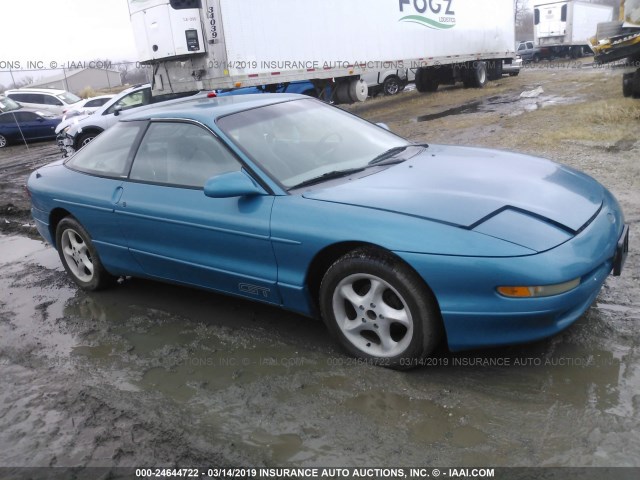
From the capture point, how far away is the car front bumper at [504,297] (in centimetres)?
257

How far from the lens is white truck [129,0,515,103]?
11094mm

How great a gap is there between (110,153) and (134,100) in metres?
Answer: 9.12

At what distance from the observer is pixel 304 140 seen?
377 centimetres

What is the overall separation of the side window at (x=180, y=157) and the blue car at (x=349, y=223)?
0.01 m

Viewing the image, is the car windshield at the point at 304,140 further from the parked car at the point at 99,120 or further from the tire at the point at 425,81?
the tire at the point at 425,81

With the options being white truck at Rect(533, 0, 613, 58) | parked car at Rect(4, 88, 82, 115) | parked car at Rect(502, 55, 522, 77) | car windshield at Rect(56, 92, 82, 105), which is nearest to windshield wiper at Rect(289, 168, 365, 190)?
parked car at Rect(4, 88, 82, 115)

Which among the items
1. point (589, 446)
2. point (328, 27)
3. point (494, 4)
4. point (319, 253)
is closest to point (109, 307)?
point (319, 253)

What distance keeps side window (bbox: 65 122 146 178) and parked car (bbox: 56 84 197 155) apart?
7.46 m

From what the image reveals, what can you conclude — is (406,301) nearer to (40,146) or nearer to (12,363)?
(12,363)

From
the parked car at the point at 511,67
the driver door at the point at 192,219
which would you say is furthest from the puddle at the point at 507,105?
the driver door at the point at 192,219

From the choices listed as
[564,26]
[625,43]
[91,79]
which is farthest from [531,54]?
A: [91,79]

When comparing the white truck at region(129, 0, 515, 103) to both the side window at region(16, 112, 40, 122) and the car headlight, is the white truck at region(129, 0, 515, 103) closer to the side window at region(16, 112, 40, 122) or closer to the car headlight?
the side window at region(16, 112, 40, 122)

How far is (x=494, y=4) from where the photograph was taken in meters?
20.1

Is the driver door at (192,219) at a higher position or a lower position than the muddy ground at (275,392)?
higher
